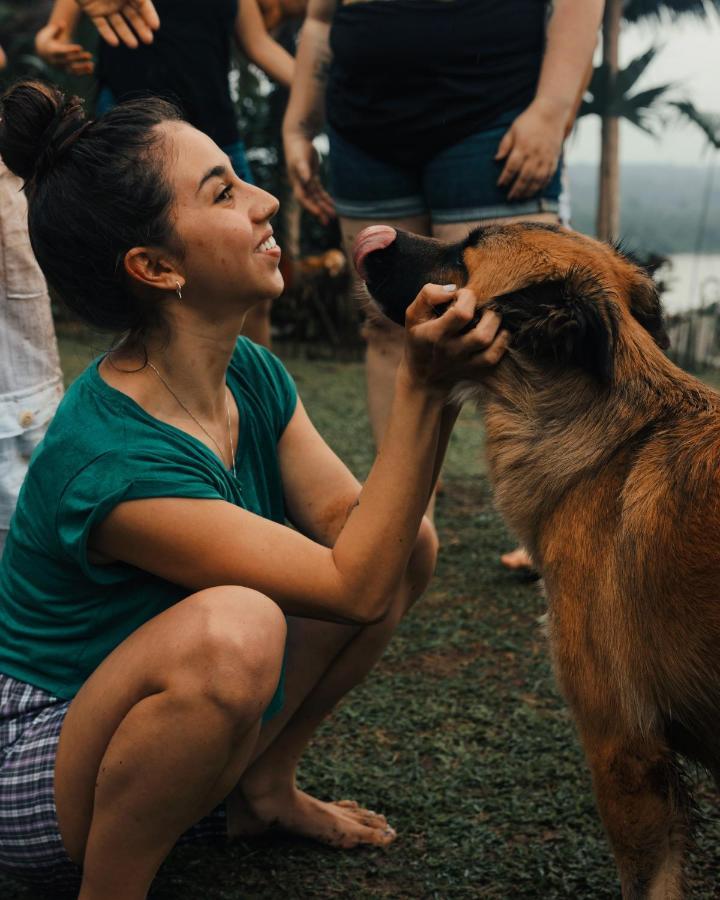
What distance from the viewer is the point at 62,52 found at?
3.88m


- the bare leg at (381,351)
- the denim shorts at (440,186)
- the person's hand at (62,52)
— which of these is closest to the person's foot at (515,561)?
the bare leg at (381,351)

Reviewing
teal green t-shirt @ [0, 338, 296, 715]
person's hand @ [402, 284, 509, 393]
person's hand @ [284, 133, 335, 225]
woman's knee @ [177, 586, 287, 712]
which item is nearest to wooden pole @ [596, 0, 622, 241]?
person's hand @ [284, 133, 335, 225]

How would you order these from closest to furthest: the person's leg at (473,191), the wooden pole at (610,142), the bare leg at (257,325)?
the person's leg at (473,191), the bare leg at (257,325), the wooden pole at (610,142)

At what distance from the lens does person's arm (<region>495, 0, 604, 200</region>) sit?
3330 millimetres

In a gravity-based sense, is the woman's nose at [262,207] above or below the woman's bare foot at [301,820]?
above

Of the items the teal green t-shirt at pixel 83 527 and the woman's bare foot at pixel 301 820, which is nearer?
the teal green t-shirt at pixel 83 527

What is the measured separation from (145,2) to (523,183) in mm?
1348

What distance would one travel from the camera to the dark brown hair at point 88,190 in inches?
86.4

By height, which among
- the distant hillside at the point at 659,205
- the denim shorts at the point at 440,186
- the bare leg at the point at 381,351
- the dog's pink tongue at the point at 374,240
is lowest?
the distant hillside at the point at 659,205

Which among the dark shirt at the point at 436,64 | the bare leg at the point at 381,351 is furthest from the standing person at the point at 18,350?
the dark shirt at the point at 436,64

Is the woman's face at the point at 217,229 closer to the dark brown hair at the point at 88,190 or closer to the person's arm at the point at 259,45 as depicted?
the dark brown hair at the point at 88,190

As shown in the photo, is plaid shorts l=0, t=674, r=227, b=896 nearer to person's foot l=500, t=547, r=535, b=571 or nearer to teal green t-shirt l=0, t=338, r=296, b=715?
teal green t-shirt l=0, t=338, r=296, b=715

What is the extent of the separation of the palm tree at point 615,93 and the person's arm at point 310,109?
5629 mm

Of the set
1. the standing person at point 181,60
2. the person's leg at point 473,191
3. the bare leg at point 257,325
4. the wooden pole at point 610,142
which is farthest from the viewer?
the wooden pole at point 610,142
